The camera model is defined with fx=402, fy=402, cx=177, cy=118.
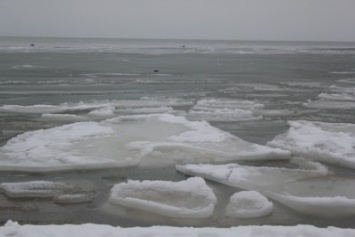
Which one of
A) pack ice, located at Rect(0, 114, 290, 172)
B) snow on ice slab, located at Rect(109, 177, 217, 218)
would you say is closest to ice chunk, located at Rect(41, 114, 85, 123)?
pack ice, located at Rect(0, 114, 290, 172)

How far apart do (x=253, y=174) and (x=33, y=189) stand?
3.39 m

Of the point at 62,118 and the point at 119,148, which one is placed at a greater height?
the point at 119,148

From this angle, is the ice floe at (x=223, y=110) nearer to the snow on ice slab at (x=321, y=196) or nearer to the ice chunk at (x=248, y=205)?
the snow on ice slab at (x=321, y=196)

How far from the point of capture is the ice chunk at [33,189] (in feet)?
18.6

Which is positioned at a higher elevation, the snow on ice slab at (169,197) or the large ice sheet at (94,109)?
the snow on ice slab at (169,197)

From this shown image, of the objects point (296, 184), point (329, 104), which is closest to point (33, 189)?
point (296, 184)

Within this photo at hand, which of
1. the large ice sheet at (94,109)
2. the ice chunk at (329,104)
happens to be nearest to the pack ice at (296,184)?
the large ice sheet at (94,109)

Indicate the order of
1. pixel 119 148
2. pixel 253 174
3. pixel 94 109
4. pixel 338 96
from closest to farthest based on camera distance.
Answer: pixel 253 174
pixel 119 148
pixel 94 109
pixel 338 96

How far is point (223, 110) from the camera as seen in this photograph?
40.8 feet

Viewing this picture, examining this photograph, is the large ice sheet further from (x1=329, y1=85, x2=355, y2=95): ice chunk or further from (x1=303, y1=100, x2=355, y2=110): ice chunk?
(x1=329, y1=85, x2=355, y2=95): ice chunk

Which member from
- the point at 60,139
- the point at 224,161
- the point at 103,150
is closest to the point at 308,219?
the point at 224,161

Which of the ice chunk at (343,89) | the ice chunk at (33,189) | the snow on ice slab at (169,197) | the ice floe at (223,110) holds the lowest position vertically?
the ice chunk at (33,189)

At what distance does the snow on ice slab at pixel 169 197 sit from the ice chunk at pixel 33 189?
87cm

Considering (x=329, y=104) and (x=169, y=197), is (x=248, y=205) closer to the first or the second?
(x=169, y=197)
